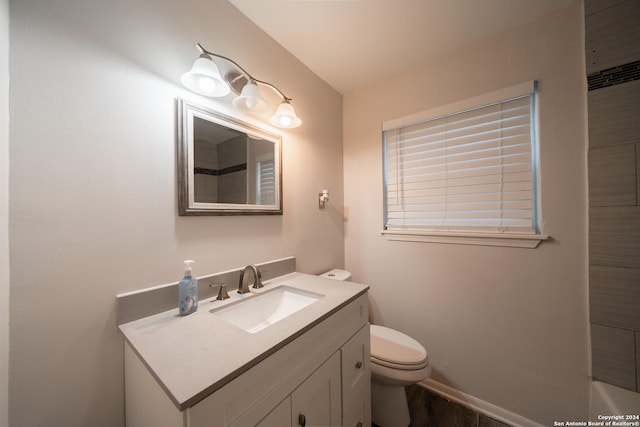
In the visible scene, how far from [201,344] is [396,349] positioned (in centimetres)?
109

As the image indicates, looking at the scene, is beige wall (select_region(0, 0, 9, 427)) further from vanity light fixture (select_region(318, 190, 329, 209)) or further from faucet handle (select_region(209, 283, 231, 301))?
vanity light fixture (select_region(318, 190, 329, 209))

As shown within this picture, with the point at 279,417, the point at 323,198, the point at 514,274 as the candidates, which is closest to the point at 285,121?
the point at 323,198

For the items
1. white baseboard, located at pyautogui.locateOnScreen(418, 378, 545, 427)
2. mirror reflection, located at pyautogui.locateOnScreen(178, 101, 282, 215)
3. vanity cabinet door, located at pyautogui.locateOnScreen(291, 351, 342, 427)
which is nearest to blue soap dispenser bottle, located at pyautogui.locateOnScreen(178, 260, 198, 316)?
mirror reflection, located at pyautogui.locateOnScreen(178, 101, 282, 215)

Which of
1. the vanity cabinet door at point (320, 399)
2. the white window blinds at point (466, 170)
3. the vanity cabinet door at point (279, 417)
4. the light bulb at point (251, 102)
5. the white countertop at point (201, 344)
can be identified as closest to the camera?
the white countertop at point (201, 344)

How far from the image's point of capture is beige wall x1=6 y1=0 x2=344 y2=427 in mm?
609

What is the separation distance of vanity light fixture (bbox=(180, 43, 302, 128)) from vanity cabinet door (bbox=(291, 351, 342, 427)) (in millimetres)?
1207

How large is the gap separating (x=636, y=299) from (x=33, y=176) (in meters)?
2.35

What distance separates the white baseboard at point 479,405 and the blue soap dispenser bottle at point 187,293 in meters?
1.66

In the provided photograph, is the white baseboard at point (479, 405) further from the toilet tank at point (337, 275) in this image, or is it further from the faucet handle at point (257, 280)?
the faucet handle at point (257, 280)

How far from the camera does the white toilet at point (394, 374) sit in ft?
3.73

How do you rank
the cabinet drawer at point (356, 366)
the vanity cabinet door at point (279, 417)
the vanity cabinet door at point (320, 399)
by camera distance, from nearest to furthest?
the vanity cabinet door at point (279, 417)
the vanity cabinet door at point (320, 399)
the cabinet drawer at point (356, 366)

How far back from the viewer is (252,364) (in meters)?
0.56

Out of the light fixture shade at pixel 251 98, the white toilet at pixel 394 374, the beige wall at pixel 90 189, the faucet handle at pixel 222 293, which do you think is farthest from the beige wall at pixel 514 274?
the beige wall at pixel 90 189

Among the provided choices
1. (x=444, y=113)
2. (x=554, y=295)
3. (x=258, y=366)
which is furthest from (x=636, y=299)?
(x=258, y=366)
